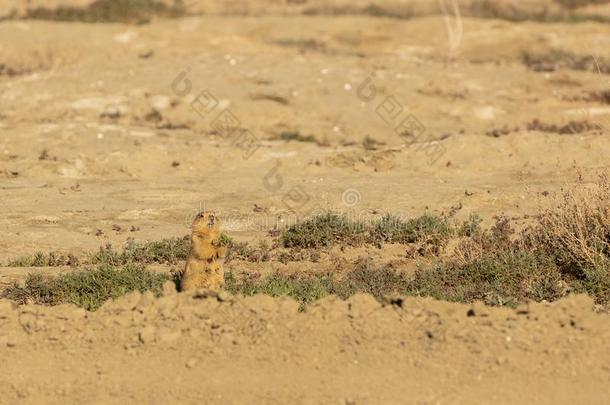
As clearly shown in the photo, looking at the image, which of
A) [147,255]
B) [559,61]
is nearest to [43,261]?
[147,255]

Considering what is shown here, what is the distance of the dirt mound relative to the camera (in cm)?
639

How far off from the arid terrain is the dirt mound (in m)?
0.01

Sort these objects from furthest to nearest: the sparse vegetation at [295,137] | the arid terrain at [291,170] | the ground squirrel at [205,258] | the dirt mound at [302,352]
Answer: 1. the sparse vegetation at [295,137]
2. the ground squirrel at [205,258]
3. the arid terrain at [291,170]
4. the dirt mound at [302,352]

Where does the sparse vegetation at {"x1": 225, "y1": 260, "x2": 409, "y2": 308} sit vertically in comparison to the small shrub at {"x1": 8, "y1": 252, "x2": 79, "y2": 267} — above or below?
above

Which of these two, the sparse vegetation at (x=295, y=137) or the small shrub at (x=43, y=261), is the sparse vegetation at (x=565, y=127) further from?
the small shrub at (x=43, y=261)

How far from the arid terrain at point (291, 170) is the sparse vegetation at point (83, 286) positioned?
0.33 metres

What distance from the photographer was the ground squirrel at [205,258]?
7.80 metres

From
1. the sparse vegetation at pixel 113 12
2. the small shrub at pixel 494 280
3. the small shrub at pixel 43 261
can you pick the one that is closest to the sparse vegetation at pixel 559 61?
the sparse vegetation at pixel 113 12

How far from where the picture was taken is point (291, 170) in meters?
12.5

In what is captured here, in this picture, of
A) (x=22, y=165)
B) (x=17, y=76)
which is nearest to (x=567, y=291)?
(x=22, y=165)

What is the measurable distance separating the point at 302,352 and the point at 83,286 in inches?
84.1

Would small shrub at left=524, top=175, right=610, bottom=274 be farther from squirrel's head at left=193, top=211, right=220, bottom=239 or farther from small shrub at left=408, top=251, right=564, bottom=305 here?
squirrel's head at left=193, top=211, right=220, bottom=239

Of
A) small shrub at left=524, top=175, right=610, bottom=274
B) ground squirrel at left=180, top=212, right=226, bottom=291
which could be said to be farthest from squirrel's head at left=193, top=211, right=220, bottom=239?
small shrub at left=524, top=175, right=610, bottom=274

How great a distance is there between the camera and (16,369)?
22.1ft
